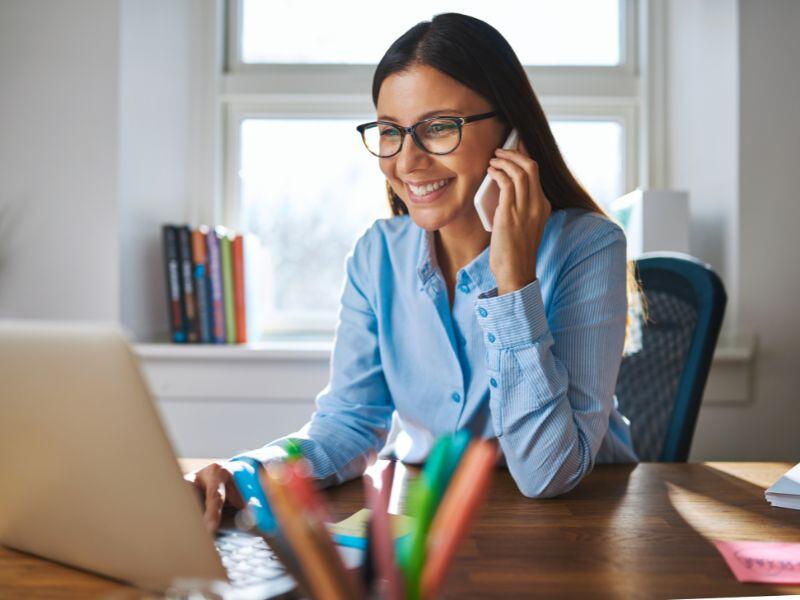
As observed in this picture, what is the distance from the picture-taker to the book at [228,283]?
2381 mm

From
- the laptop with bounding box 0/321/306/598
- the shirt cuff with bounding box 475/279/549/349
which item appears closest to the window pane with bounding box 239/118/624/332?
the shirt cuff with bounding box 475/279/549/349

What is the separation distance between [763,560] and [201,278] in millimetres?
1863

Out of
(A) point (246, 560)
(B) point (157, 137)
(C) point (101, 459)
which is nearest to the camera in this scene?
(C) point (101, 459)

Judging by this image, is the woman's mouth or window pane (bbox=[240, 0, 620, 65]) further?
window pane (bbox=[240, 0, 620, 65])

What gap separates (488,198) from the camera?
4.21 feet

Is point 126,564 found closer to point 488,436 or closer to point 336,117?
point 488,436

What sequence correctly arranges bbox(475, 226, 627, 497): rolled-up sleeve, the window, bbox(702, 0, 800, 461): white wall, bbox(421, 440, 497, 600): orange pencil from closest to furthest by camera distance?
bbox(421, 440, 497, 600): orange pencil
bbox(475, 226, 627, 497): rolled-up sleeve
bbox(702, 0, 800, 461): white wall
the window

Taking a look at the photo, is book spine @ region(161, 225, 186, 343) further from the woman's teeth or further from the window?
the woman's teeth

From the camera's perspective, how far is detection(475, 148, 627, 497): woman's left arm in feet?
3.60

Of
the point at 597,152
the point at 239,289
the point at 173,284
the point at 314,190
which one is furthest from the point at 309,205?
the point at 597,152

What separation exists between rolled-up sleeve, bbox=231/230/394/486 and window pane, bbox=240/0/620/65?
140 centimetres

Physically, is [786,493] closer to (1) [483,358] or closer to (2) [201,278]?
(1) [483,358]

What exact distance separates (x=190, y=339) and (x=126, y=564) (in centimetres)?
178

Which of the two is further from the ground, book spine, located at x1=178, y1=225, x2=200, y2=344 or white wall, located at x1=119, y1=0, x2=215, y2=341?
white wall, located at x1=119, y1=0, x2=215, y2=341
